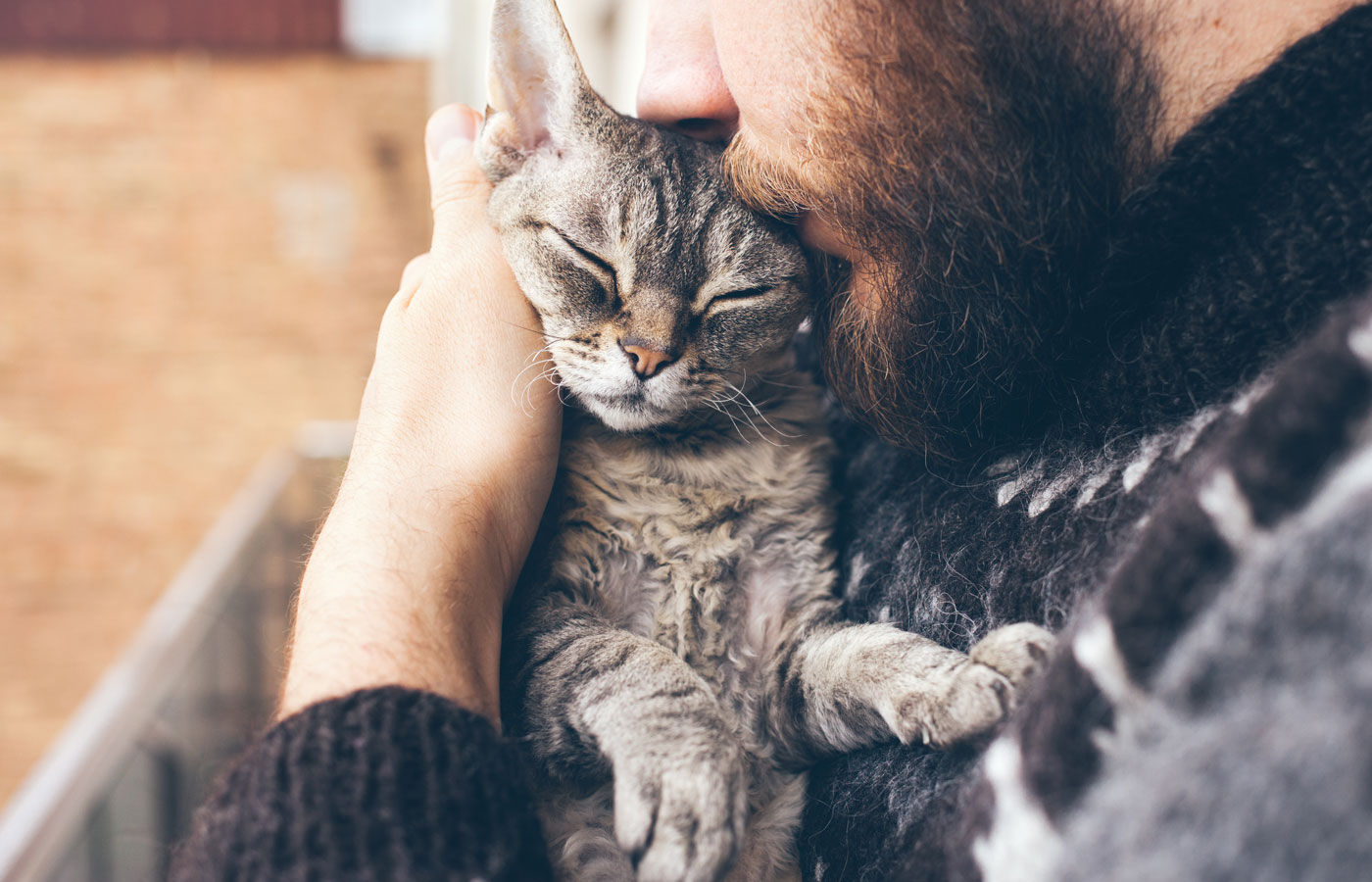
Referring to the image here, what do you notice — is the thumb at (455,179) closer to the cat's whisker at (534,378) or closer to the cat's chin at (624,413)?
the cat's whisker at (534,378)

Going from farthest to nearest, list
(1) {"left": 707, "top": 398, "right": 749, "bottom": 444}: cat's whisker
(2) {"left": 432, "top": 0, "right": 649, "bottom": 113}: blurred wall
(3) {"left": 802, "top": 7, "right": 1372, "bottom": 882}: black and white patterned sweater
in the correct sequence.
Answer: (2) {"left": 432, "top": 0, "right": 649, "bottom": 113}: blurred wall
(1) {"left": 707, "top": 398, "right": 749, "bottom": 444}: cat's whisker
(3) {"left": 802, "top": 7, "right": 1372, "bottom": 882}: black and white patterned sweater

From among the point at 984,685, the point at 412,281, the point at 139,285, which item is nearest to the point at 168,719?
the point at 412,281

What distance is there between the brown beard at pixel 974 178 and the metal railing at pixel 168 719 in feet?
2.97

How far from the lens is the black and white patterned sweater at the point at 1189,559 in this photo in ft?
1.58

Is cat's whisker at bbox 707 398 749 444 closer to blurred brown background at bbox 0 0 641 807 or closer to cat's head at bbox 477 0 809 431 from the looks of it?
cat's head at bbox 477 0 809 431

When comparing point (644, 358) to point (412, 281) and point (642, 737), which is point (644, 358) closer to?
point (412, 281)

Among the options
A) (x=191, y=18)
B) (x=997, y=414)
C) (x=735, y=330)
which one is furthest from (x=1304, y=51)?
(x=191, y=18)

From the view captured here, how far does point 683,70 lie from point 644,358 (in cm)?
43

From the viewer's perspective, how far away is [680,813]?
89 centimetres

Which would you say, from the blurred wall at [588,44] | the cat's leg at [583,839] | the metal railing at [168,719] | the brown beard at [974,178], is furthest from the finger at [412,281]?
the blurred wall at [588,44]

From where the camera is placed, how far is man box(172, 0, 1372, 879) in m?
0.52

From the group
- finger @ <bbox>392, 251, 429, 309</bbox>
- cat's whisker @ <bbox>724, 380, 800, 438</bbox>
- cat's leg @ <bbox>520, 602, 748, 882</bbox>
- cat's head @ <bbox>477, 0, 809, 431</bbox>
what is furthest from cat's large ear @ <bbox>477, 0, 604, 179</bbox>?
cat's leg @ <bbox>520, 602, 748, 882</bbox>

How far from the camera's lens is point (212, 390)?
5.59m

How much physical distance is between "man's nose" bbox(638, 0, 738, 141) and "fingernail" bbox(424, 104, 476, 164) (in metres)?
0.39
